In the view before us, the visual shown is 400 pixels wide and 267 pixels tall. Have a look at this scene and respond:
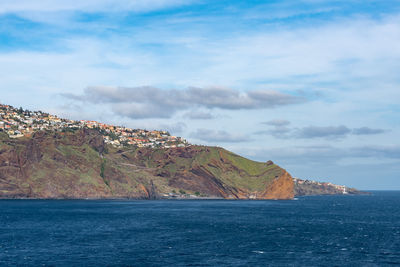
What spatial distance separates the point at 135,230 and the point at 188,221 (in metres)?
29.1

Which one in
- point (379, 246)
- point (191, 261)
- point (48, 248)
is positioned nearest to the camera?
point (191, 261)

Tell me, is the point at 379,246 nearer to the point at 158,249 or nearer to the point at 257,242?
the point at 257,242

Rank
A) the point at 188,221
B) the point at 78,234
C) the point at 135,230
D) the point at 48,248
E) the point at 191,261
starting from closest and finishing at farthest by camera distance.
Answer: the point at 191,261 < the point at 48,248 < the point at 78,234 < the point at 135,230 < the point at 188,221

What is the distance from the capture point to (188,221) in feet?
451

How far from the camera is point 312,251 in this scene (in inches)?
3297

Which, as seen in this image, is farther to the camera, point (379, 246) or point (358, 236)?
point (358, 236)

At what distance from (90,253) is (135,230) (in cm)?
3409

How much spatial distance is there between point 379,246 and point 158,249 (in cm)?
4813

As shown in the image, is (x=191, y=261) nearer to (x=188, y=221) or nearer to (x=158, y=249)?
(x=158, y=249)

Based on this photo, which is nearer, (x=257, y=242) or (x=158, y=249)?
(x=158, y=249)

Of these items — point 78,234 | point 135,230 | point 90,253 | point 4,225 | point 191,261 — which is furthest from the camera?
point 4,225

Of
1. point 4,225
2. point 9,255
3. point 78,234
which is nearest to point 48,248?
point 9,255

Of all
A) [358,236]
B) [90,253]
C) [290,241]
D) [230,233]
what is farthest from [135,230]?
[358,236]

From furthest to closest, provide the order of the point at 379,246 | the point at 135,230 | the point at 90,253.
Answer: the point at 135,230
the point at 379,246
the point at 90,253
